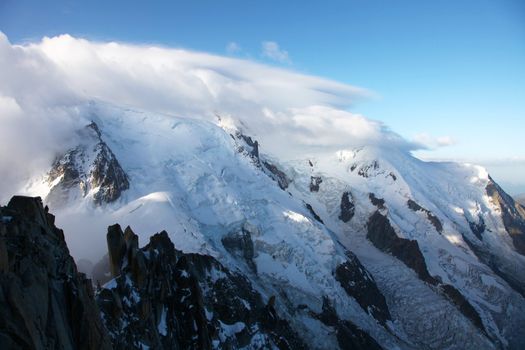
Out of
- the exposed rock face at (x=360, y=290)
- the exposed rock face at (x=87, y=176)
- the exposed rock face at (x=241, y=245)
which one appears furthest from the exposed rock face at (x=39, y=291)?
the exposed rock face at (x=360, y=290)

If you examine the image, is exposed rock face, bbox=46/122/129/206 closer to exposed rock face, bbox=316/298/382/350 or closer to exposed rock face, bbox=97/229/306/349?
exposed rock face, bbox=97/229/306/349

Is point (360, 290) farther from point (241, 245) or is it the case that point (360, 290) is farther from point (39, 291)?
point (39, 291)

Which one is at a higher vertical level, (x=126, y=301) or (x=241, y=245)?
(x=126, y=301)

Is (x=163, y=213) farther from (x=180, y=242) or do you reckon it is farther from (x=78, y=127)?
(x=78, y=127)

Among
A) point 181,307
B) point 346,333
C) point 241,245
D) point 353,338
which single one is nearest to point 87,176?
point 241,245

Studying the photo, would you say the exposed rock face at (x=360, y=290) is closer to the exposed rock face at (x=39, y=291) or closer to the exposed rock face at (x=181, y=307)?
the exposed rock face at (x=181, y=307)

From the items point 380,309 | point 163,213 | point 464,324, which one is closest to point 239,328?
point 163,213

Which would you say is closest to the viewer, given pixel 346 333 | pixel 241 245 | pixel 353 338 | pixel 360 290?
pixel 353 338
